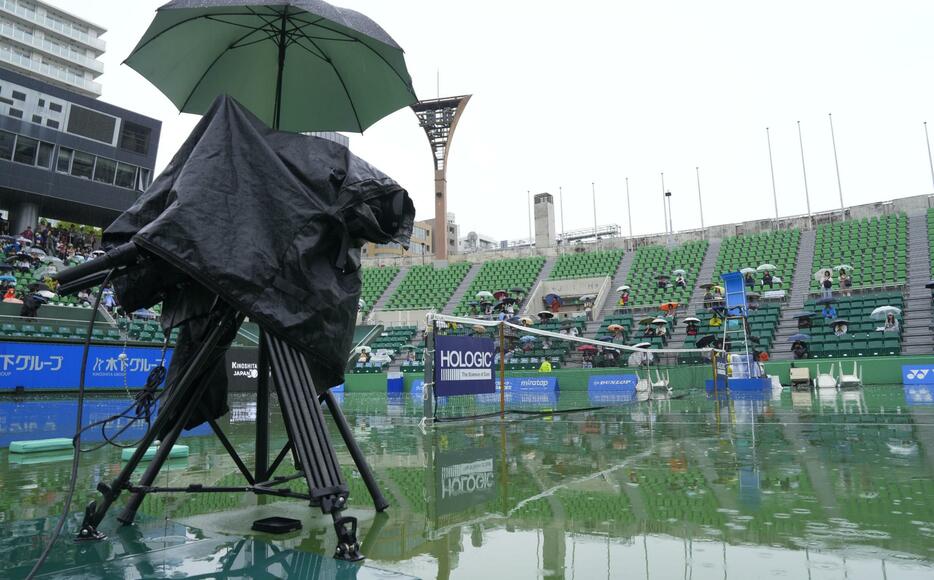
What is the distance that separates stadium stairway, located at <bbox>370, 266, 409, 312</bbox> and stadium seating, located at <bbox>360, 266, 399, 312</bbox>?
0.82 feet

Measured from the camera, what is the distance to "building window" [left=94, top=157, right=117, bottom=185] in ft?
121

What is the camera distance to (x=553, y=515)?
4.00 metres

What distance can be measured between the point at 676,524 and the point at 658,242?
141 ft

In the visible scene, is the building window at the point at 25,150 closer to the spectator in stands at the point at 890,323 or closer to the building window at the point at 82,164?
the building window at the point at 82,164

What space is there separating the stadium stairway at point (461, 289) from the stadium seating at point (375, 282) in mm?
6097

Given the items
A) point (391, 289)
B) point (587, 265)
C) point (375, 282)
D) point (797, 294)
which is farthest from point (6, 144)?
point (797, 294)

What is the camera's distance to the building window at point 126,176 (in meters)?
38.0

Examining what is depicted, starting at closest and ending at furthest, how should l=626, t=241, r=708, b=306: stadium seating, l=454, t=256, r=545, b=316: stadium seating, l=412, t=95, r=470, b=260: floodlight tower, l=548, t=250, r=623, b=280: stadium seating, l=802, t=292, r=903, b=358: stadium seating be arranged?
l=802, t=292, r=903, b=358: stadium seating
l=626, t=241, r=708, b=306: stadium seating
l=548, t=250, r=623, b=280: stadium seating
l=454, t=256, r=545, b=316: stadium seating
l=412, t=95, r=470, b=260: floodlight tower

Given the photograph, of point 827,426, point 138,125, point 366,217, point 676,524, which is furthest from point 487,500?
point 138,125

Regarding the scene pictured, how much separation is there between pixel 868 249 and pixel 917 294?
622 cm

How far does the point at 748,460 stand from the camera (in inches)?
244

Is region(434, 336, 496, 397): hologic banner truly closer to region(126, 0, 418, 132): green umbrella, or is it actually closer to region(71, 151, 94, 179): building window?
region(126, 0, 418, 132): green umbrella

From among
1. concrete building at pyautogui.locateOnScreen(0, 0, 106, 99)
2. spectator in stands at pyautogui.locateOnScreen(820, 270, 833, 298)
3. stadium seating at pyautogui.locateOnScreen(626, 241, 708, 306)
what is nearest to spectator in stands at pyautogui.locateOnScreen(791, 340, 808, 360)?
spectator in stands at pyautogui.locateOnScreen(820, 270, 833, 298)

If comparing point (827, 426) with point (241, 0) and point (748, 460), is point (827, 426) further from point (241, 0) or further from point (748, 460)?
point (241, 0)
